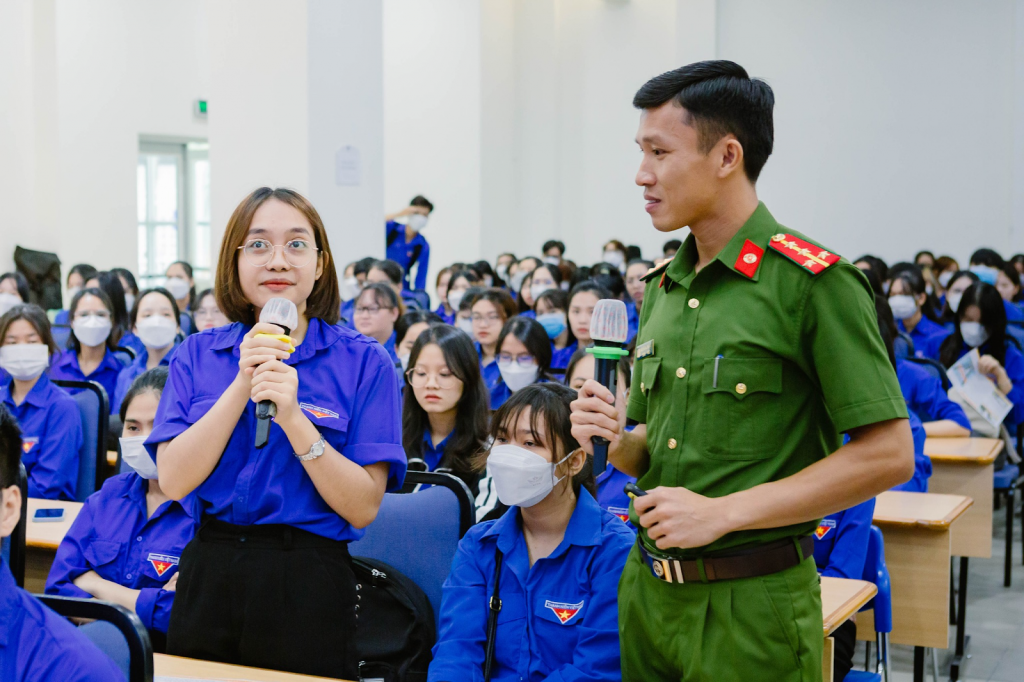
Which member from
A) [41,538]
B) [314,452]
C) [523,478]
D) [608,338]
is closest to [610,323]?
[608,338]

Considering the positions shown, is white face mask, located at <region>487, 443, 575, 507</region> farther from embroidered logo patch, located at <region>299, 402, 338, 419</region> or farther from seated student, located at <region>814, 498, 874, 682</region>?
seated student, located at <region>814, 498, 874, 682</region>

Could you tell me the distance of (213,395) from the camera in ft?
6.29

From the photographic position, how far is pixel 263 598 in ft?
6.17

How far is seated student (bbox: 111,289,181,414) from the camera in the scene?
528cm

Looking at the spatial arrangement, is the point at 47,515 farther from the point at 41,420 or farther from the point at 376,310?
the point at 376,310

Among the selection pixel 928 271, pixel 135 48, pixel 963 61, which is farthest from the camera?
pixel 135 48

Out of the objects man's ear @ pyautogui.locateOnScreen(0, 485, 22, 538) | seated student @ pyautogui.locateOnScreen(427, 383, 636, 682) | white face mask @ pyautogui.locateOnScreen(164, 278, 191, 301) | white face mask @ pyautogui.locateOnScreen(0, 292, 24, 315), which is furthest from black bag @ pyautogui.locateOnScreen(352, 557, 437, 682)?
white face mask @ pyautogui.locateOnScreen(164, 278, 191, 301)

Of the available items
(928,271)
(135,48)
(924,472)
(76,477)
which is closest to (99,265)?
(135,48)

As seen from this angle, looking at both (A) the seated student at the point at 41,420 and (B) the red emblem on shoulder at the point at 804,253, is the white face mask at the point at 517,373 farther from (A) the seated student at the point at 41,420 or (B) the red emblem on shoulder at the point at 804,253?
(B) the red emblem on shoulder at the point at 804,253

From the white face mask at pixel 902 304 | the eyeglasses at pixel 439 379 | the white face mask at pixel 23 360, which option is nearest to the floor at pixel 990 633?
the white face mask at pixel 902 304

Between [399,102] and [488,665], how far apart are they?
11.0 metres

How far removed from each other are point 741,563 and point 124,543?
83.2 inches

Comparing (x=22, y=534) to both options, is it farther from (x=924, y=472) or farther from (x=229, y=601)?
(x=924, y=472)

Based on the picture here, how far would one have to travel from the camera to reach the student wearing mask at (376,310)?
5602 mm
